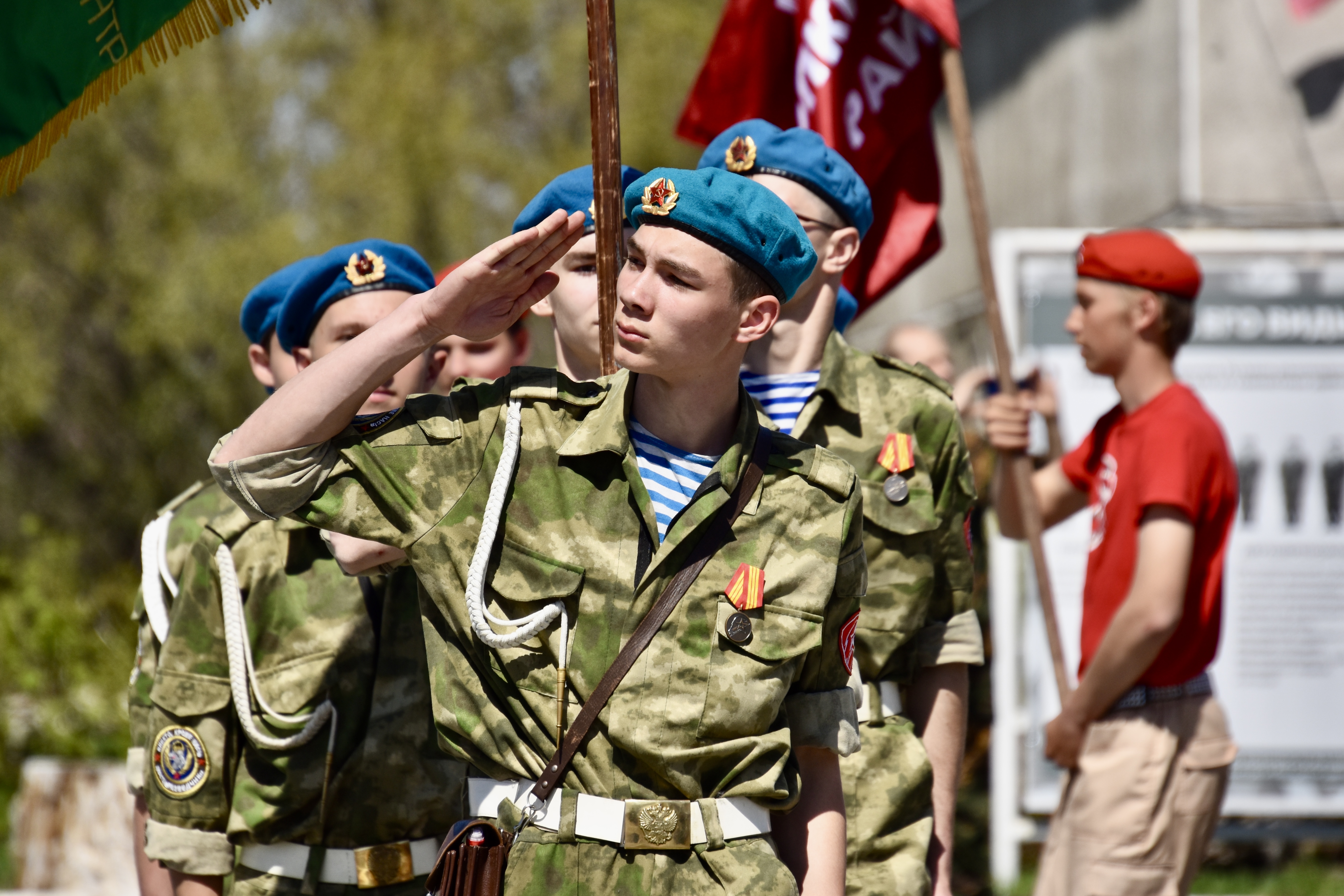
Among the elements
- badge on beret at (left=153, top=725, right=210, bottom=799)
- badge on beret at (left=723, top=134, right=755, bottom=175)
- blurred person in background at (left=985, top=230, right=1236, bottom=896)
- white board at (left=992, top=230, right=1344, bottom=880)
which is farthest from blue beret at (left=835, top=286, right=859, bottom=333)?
white board at (left=992, top=230, right=1344, bottom=880)

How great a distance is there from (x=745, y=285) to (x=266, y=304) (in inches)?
69.3

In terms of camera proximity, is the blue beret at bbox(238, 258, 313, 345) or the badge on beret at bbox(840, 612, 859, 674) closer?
the badge on beret at bbox(840, 612, 859, 674)

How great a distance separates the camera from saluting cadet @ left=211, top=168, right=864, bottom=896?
204 centimetres

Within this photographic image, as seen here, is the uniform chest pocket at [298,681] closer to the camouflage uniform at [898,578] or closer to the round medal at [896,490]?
the camouflage uniform at [898,578]

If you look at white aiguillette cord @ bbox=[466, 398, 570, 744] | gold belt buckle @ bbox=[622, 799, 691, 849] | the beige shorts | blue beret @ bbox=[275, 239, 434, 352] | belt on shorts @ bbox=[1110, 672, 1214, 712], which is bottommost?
the beige shorts

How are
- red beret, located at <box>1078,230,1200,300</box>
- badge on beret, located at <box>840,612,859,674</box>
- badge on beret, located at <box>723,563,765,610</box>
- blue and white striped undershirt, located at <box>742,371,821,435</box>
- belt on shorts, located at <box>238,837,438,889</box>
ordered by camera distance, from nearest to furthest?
badge on beret, located at <box>723,563,765,610</box>
badge on beret, located at <box>840,612,859,674</box>
belt on shorts, located at <box>238,837,438,889</box>
blue and white striped undershirt, located at <box>742,371,821,435</box>
red beret, located at <box>1078,230,1200,300</box>

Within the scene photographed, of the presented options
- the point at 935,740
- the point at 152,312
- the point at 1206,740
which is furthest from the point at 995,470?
the point at 152,312

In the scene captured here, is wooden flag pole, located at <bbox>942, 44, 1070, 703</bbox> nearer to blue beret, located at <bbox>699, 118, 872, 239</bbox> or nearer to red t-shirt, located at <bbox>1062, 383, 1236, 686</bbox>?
red t-shirt, located at <bbox>1062, 383, 1236, 686</bbox>

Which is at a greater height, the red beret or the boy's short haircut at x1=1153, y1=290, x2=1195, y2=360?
the red beret

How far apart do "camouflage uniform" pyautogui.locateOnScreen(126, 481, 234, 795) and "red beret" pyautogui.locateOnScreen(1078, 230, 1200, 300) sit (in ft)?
7.84

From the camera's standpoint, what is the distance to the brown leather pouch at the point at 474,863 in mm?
2021

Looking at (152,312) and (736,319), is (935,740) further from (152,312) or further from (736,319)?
(152,312)

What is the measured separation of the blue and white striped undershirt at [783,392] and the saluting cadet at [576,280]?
37 cm

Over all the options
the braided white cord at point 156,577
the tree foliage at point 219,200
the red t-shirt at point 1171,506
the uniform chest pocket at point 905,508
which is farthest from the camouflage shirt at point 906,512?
the tree foliage at point 219,200
